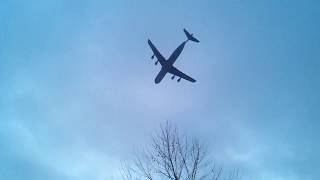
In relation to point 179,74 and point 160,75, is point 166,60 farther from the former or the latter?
point 179,74

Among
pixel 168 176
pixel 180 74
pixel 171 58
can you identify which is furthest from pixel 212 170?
pixel 180 74

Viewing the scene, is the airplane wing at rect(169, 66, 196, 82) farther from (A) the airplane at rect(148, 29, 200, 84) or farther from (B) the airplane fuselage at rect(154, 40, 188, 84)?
(B) the airplane fuselage at rect(154, 40, 188, 84)

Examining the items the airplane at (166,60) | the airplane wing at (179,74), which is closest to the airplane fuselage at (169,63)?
the airplane at (166,60)

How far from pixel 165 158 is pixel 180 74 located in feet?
111

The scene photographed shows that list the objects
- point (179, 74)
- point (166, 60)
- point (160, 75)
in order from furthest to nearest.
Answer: point (179, 74) → point (160, 75) → point (166, 60)

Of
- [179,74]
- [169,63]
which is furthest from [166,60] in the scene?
[179,74]

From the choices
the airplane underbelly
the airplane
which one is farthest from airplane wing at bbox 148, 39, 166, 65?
the airplane underbelly

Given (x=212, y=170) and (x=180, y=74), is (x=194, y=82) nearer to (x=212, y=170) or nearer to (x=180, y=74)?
(x=180, y=74)

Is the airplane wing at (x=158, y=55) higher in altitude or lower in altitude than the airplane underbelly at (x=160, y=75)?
higher

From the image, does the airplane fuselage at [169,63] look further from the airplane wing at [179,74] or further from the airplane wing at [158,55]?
the airplane wing at [179,74]

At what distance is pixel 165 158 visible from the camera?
19.7m

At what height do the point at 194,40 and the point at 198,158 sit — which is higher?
the point at 194,40

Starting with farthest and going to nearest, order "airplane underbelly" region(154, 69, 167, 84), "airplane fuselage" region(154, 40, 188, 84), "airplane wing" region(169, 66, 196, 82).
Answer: "airplane wing" region(169, 66, 196, 82)
"airplane underbelly" region(154, 69, 167, 84)
"airplane fuselage" region(154, 40, 188, 84)

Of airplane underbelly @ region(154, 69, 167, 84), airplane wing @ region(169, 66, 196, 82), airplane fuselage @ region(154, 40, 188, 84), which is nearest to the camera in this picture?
airplane fuselage @ region(154, 40, 188, 84)
